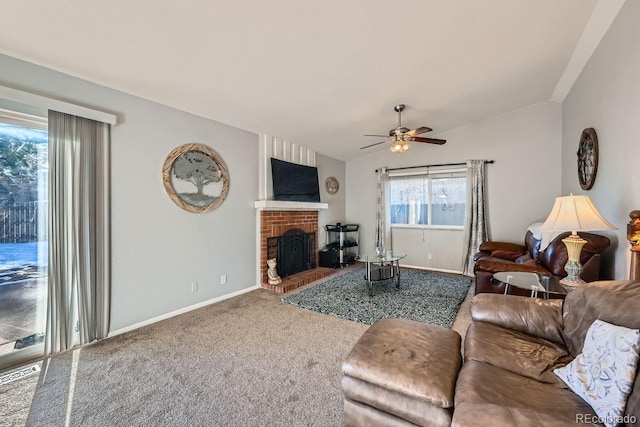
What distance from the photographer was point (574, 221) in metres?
2.08

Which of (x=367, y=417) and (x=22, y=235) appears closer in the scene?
(x=367, y=417)

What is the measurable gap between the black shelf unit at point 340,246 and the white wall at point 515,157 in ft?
5.59

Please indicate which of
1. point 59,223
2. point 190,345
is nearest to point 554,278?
point 190,345

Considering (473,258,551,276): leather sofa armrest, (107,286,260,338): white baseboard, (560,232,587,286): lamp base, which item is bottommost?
(107,286,260,338): white baseboard

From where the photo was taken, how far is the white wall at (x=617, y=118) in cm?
215

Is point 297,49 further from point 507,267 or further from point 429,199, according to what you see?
point 429,199

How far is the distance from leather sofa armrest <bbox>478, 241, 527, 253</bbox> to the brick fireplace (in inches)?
100

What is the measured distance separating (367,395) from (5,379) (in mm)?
2597

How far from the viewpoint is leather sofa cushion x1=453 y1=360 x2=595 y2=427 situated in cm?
96

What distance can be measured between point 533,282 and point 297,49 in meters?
2.95

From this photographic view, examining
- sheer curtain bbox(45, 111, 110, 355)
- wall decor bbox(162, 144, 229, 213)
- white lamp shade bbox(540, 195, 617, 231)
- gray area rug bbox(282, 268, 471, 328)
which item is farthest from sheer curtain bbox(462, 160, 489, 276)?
sheer curtain bbox(45, 111, 110, 355)

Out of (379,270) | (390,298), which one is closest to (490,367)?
(390,298)

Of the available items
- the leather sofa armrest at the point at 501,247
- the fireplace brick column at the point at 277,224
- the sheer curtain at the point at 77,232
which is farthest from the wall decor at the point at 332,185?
the sheer curtain at the point at 77,232

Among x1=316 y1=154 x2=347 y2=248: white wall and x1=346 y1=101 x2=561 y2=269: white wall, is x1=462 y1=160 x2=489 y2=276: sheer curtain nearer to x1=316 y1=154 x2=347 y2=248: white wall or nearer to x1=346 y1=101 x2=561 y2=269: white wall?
x1=346 y1=101 x2=561 y2=269: white wall
